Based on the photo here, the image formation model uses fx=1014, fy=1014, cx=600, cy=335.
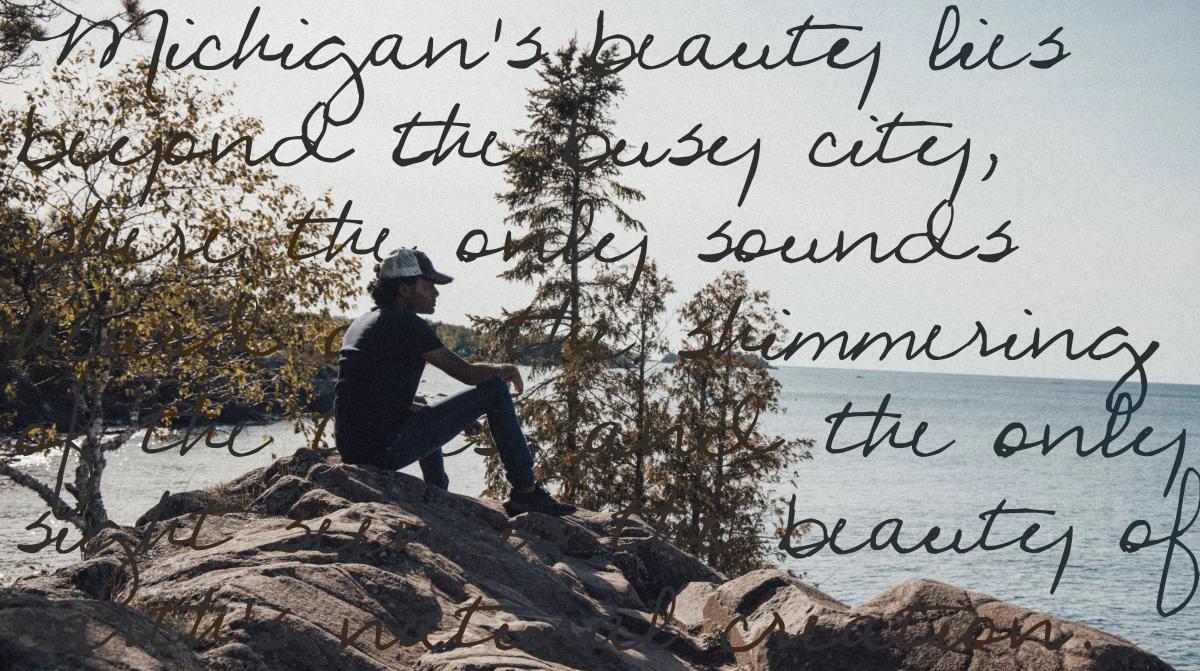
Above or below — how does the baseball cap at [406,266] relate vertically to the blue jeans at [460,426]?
above

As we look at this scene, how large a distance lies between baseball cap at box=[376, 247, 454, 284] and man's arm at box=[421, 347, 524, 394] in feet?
1.90

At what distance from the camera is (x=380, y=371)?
7379mm

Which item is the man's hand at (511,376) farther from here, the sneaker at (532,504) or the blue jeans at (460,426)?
the sneaker at (532,504)

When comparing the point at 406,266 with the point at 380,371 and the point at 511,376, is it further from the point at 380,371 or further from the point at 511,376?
the point at 511,376

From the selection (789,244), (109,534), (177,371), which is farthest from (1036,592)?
(109,534)

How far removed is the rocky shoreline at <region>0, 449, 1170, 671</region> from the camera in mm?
4461

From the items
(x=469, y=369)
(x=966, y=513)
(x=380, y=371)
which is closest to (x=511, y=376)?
(x=469, y=369)

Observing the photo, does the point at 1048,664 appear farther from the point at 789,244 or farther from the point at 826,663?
the point at 789,244

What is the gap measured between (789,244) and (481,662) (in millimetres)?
4589

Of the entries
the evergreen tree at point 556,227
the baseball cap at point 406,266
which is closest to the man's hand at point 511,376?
the baseball cap at point 406,266

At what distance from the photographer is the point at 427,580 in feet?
19.8

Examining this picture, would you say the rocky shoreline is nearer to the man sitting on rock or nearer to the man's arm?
the man sitting on rock

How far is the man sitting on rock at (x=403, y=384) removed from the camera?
7320 mm

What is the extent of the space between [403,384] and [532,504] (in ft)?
5.59
